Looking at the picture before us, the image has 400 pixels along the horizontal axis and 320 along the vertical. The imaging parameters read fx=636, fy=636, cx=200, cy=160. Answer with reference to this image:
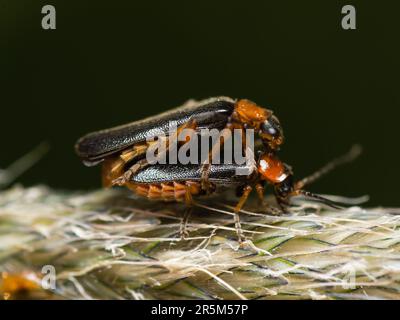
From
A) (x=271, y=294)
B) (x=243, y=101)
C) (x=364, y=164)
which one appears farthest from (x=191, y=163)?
(x=364, y=164)

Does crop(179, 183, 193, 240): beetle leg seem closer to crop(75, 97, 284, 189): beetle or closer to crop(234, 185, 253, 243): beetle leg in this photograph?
crop(75, 97, 284, 189): beetle

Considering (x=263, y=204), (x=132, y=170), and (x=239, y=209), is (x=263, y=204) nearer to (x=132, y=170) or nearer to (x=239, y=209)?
(x=239, y=209)

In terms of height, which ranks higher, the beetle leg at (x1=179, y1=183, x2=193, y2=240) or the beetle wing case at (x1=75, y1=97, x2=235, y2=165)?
the beetle wing case at (x1=75, y1=97, x2=235, y2=165)

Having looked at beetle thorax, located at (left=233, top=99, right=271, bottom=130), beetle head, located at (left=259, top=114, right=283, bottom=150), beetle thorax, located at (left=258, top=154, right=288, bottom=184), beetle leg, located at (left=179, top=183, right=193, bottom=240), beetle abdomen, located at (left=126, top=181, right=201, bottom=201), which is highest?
beetle thorax, located at (left=233, top=99, right=271, bottom=130)

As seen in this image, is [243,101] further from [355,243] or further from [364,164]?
[364,164]

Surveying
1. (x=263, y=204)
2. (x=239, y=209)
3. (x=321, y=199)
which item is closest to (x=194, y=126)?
(x=239, y=209)

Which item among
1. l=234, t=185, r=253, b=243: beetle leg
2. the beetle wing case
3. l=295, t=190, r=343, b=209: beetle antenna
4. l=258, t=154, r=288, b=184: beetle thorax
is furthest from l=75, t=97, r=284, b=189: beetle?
l=295, t=190, r=343, b=209: beetle antenna
